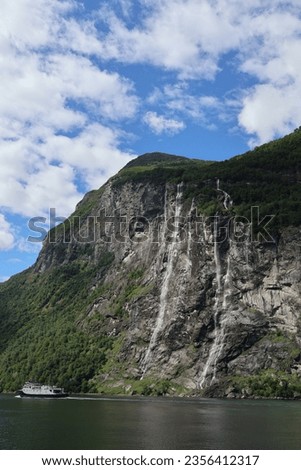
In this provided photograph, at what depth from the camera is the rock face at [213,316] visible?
144 m

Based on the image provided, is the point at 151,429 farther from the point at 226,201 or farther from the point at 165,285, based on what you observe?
the point at 226,201

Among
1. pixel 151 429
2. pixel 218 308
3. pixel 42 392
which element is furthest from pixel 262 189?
pixel 151 429

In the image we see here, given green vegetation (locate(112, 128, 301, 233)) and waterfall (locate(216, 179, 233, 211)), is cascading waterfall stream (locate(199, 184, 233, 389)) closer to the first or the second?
waterfall (locate(216, 179, 233, 211))

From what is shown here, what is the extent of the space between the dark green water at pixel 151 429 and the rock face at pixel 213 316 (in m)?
52.2

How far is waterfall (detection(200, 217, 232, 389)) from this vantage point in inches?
5787

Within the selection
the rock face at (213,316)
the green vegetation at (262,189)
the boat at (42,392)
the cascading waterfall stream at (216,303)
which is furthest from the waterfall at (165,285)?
the boat at (42,392)

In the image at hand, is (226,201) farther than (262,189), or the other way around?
(226,201)

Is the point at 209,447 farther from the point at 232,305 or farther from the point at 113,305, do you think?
the point at 113,305

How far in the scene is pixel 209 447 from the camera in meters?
52.6

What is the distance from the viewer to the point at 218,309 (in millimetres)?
158750

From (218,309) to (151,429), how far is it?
95.1m

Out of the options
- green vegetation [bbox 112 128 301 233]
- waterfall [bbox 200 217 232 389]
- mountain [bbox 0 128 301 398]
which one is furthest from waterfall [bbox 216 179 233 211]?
waterfall [bbox 200 217 232 389]

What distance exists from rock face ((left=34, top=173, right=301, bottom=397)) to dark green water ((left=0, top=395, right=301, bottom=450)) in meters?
52.2

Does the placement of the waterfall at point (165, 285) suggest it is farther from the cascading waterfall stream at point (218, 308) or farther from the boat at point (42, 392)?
the boat at point (42, 392)
